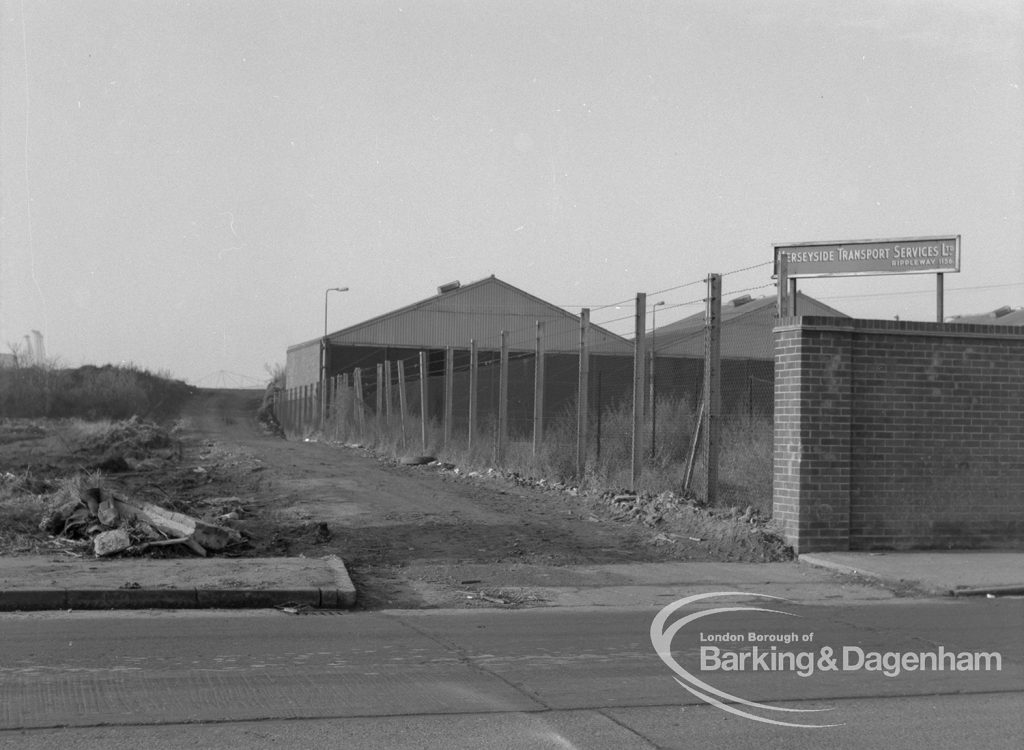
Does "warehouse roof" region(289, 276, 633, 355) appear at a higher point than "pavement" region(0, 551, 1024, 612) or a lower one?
higher

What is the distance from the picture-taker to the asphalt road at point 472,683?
530cm

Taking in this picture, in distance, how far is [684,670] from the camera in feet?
22.1

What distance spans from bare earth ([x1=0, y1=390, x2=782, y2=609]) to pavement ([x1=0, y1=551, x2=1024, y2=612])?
25cm

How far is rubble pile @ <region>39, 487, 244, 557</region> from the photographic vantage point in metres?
11.1

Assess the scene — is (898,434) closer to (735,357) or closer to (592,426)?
(592,426)

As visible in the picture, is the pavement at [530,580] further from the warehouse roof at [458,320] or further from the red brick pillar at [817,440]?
the warehouse roof at [458,320]

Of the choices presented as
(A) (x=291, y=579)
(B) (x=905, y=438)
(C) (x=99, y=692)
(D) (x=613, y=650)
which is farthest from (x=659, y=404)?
(C) (x=99, y=692)

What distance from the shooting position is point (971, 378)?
12.2m

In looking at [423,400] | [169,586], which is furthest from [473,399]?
[169,586]

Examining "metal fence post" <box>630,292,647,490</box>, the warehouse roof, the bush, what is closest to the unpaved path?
"metal fence post" <box>630,292,647,490</box>

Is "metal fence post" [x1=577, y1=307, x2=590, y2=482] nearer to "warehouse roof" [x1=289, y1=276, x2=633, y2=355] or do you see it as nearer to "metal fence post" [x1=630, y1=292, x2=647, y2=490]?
"metal fence post" [x1=630, y1=292, x2=647, y2=490]

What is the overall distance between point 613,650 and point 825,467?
524cm

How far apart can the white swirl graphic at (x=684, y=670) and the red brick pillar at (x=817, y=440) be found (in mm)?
2288

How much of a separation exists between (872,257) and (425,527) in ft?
40.2
